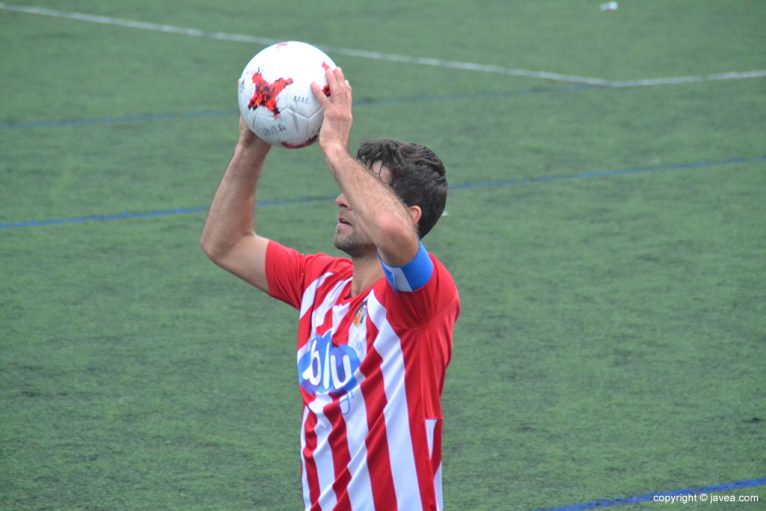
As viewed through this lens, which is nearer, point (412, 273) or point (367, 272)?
point (412, 273)

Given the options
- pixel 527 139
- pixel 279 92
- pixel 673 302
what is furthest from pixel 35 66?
pixel 279 92

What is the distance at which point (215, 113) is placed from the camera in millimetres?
9852

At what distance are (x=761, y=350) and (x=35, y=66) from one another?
749 centimetres

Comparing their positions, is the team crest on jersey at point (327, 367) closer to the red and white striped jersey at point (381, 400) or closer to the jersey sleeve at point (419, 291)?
the red and white striped jersey at point (381, 400)

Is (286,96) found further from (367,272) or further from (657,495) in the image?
(657,495)

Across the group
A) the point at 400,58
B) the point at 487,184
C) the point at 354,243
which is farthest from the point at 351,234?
the point at 400,58

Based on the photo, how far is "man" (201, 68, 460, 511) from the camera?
2.97 meters

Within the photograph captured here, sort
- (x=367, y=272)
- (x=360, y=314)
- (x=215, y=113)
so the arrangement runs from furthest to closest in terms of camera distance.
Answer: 1. (x=215, y=113)
2. (x=367, y=272)
3. (x=360, y=314)

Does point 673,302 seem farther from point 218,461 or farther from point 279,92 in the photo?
point 279,92

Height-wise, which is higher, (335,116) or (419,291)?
(335,116)

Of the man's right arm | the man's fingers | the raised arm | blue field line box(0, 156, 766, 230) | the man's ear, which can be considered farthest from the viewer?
blue field line box(0, 156, 766, 230)

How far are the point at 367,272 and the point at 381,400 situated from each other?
39cm

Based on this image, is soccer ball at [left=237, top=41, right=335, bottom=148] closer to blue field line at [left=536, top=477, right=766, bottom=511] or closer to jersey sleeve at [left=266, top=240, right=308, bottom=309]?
jersey sleeve at [left=266, top=240, right=308, bottom=309]

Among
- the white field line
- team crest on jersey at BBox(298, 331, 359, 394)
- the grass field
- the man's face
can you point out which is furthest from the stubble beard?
the white field line
